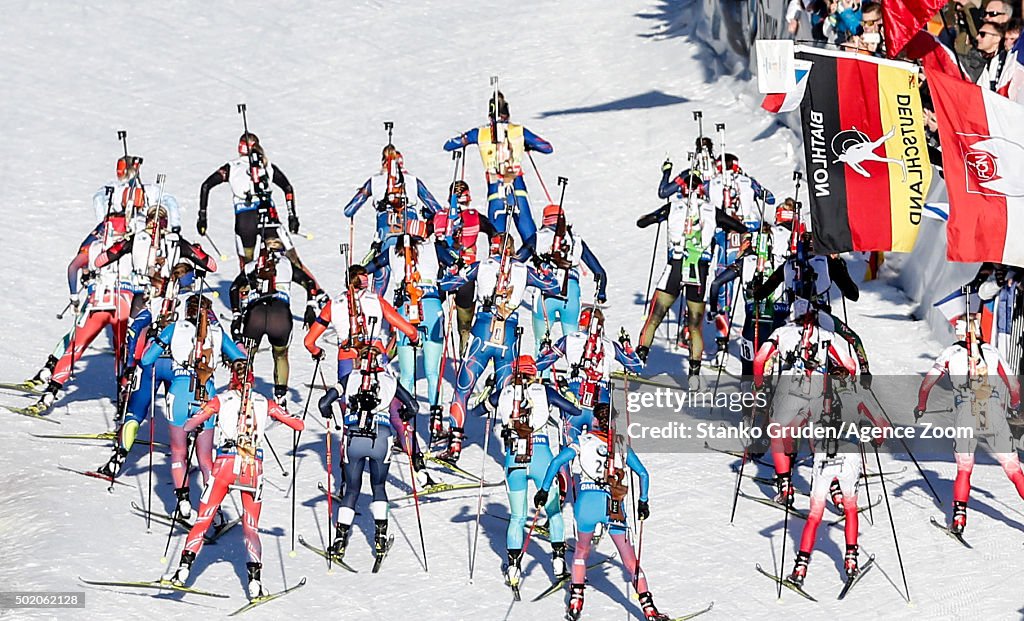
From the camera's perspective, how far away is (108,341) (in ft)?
86.2

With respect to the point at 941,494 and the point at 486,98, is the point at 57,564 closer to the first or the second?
the point at 941,494

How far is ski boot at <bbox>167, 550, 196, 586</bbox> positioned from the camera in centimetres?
1898

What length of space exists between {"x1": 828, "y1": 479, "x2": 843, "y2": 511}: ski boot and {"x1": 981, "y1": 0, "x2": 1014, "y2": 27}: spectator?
6402mm

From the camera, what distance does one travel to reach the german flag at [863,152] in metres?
20.2

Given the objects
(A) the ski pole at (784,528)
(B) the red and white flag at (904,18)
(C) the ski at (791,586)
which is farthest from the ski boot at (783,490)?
(B) the red and white flag at (904,18)

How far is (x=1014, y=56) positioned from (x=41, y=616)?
40.4ft

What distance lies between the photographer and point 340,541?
1988cm

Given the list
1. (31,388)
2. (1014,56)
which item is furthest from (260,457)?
(1014,56)

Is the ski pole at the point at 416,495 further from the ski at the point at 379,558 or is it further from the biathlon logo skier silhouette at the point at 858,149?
the biathlon logo skier silhouette at the point at 858,149

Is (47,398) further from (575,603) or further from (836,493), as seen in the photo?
(836,493)

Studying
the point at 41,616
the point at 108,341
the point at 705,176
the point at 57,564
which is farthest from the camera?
the point at 108,341

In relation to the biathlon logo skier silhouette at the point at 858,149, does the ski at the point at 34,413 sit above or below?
below

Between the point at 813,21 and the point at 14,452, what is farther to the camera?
the point at 813,21

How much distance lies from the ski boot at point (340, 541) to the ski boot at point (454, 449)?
8.07 feet
